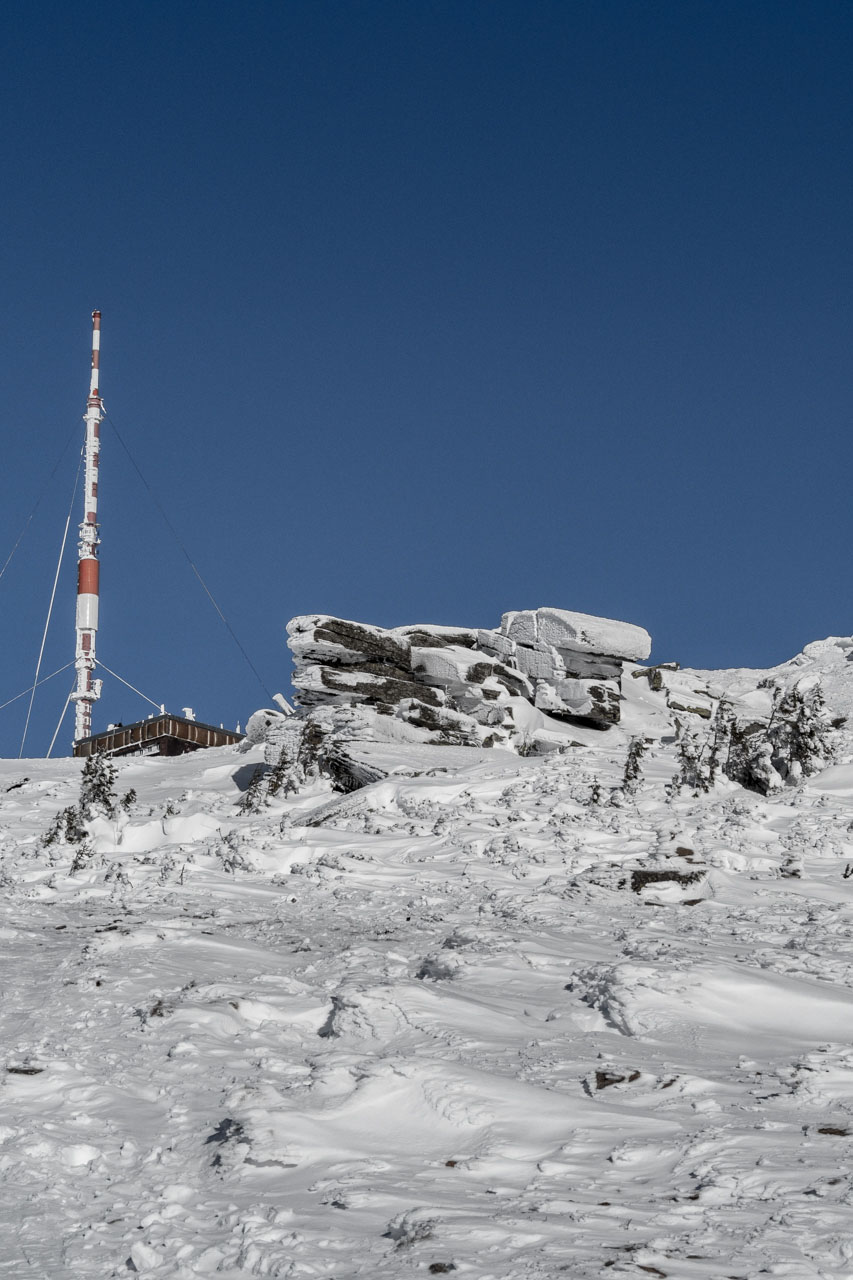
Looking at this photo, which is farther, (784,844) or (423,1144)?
(784,844)

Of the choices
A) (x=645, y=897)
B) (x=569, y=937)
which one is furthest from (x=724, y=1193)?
(x=645, y=897)

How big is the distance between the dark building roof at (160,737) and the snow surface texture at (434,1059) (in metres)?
37.7

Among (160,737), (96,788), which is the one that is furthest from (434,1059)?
(160,737)

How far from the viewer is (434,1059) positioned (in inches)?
205

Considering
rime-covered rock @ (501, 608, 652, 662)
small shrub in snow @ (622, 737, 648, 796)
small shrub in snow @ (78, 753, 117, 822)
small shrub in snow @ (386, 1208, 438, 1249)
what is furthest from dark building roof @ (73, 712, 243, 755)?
small shrub in snow @ (386, 1208, 438, 1249)

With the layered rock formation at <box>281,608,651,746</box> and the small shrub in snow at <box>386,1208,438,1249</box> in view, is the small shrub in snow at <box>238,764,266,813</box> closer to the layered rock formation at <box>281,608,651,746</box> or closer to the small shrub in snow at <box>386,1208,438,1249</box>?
the layered rock formation at <box>281,608,651,746</box>

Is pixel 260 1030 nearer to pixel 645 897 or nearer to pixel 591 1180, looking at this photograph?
pixel 591 1180

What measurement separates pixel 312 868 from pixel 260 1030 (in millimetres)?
5804

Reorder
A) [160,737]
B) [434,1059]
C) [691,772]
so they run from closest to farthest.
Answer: [434,1059] → [691,772] → [160,737]

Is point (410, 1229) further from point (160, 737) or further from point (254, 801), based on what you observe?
point (160, 737)

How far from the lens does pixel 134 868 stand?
11.5 meters

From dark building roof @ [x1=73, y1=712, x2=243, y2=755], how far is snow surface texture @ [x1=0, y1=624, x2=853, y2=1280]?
37.7 metres

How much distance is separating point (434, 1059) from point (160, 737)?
46.6 m

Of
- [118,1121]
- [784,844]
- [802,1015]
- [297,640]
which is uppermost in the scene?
[297,640]
